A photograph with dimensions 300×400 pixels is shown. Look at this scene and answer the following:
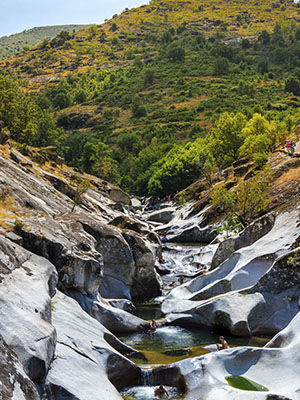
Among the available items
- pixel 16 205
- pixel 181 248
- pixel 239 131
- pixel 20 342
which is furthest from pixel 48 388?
pixel 239 131

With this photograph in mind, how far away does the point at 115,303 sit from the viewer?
3002 centimetres

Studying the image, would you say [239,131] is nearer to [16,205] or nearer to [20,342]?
[16,205]

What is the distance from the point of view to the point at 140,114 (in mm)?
191250

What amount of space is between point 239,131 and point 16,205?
7363 cm

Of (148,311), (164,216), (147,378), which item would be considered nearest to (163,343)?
(147,378)

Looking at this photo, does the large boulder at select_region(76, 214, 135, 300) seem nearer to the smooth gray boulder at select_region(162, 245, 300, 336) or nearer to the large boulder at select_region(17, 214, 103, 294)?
the large boulder at select_region(17, 214, 103, 294)

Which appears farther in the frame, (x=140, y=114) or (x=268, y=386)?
(x=140, y=114)

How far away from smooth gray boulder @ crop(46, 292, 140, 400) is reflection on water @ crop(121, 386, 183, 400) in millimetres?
439

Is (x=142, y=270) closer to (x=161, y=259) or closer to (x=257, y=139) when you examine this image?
(x=161, y=259)

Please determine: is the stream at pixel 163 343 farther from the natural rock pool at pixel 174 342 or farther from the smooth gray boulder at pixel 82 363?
the smooth gray boulder at pixel 82 363

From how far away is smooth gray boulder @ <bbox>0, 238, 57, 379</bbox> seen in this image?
1248 centimetres

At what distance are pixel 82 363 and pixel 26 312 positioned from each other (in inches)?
139

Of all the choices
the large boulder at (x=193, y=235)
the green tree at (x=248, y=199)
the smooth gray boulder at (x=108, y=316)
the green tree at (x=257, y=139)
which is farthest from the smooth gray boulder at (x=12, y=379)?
the green tree at (x=257, y=139)

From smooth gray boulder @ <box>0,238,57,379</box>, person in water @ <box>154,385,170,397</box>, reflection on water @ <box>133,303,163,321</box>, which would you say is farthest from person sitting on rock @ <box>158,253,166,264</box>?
person in water @ <box>154,385,170,397</box>
